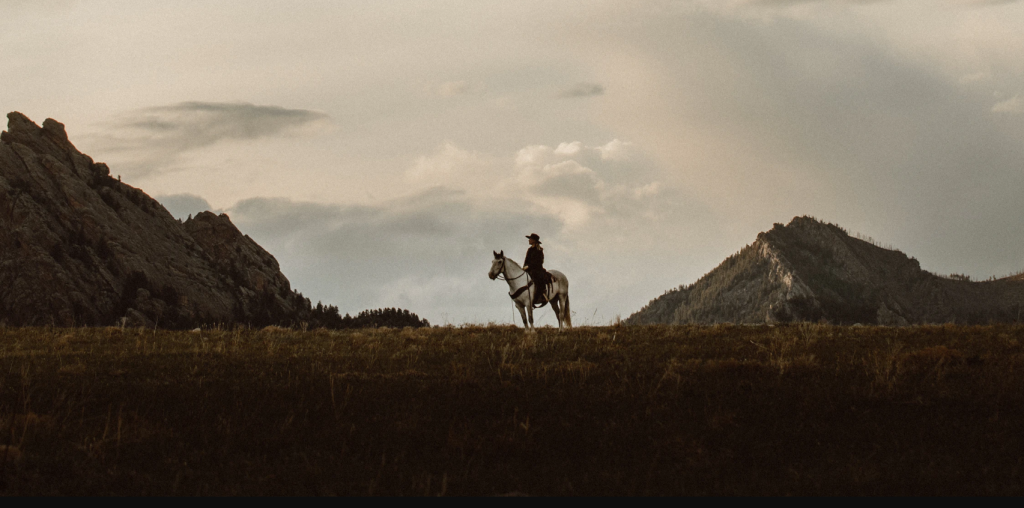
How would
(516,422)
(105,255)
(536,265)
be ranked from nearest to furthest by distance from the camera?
(516,422), (536,265), (105,255)

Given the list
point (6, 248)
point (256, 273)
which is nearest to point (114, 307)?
point (6, 248)

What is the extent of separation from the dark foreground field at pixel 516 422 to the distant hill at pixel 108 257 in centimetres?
9690

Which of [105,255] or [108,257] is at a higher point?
[105,255]

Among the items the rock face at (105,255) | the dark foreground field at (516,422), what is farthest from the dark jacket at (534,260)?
the rock face at (105,255)

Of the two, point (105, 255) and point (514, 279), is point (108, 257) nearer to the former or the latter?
point (105, 255)

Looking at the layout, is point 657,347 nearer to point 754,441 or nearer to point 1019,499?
point 754,441

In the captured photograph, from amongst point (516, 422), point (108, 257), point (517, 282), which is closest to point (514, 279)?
point (517, 282)

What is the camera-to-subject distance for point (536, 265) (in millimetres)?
29891

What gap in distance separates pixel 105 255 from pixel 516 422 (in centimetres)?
13991

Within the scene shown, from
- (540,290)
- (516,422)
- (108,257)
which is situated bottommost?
(516,422)

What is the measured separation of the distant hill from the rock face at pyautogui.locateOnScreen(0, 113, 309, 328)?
0.19 metres

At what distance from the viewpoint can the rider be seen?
29844mm

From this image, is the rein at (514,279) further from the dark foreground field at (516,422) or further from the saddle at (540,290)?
the dark foreground field at (516,422)

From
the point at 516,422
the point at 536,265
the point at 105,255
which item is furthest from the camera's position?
the point at 105,255
